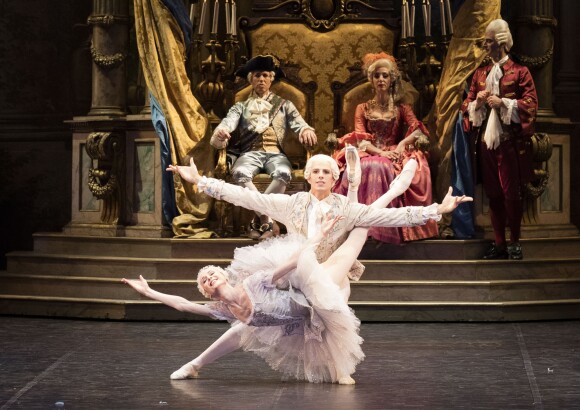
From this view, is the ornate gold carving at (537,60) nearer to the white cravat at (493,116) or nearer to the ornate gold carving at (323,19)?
the white cravat at (493,116)

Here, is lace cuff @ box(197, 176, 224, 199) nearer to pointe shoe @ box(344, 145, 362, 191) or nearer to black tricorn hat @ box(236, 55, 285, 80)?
pointe shoe @ box(344, 145, 362, 191)

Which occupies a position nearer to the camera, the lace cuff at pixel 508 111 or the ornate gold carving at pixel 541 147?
the lace cuff at pixel 508 111

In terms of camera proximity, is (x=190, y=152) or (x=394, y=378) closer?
(x=394, y=378)

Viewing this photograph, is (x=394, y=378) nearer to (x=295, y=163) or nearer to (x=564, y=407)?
(x=564, y=407)

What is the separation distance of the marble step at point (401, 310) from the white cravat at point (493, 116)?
3.74 ft

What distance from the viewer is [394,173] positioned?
9.69 metres

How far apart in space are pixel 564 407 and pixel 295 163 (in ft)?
16.6

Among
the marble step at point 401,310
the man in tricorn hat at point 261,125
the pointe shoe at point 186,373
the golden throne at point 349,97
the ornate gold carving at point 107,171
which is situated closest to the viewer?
the pointe shoe at point 186,373

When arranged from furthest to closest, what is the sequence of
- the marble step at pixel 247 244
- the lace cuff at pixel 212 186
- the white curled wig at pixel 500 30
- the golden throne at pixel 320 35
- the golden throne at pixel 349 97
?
the golden throne at pixel 320 35 → the golden throne at pixel 349 97 → the marble step at pixel 247 244 → the white curled wig at pixel 500 30 → the lace cuff at pixel 212 186

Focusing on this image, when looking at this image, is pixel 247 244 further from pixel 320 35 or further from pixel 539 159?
pixel 320 35

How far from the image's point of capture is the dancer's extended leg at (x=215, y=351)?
6.64 metres

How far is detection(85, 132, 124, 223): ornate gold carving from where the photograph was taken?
10.4m

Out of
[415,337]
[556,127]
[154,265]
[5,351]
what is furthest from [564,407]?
[556,127]

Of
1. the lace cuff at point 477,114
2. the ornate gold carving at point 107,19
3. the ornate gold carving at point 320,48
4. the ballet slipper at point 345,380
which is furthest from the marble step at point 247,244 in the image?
the ballet slipper at point 345,380
